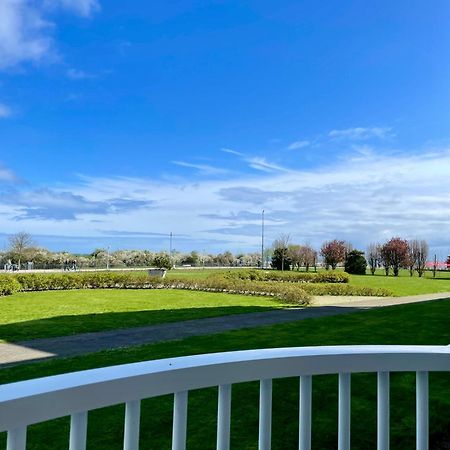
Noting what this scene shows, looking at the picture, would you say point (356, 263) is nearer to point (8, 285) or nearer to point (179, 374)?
point (8, 285)

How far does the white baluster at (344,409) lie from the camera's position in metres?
1.23

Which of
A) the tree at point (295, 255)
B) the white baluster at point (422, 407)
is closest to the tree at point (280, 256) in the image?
the tree at point (295, 255)

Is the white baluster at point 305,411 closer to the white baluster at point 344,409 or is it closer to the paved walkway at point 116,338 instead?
the white baluster at point 344,409

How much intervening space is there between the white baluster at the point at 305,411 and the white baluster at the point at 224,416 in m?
0.23

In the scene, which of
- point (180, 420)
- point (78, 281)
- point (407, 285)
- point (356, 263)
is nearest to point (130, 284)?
point (78, 281)

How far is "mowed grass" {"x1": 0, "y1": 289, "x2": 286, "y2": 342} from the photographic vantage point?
8812 millimetres

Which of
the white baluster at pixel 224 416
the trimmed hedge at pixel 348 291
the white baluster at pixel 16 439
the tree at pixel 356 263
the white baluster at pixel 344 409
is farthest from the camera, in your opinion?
the tree at pixel 356 263

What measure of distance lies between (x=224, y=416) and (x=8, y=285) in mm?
17496

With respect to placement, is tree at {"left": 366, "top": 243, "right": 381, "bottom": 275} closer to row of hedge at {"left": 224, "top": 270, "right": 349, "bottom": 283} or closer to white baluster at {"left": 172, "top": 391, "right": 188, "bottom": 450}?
row of hedge at {"left": 224, "top": 270, "right": 349, "bottom": 283}

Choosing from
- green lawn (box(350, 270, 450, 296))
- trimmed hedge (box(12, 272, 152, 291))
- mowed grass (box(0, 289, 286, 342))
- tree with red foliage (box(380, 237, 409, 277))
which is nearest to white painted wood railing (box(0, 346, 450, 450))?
mowed grass (box(0, 289, 286, 342))

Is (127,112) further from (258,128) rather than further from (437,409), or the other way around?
(437,409)

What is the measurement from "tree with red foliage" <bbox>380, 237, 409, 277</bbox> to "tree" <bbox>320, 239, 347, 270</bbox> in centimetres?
378

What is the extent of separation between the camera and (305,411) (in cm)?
119

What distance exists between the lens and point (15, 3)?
7469 millimetres
